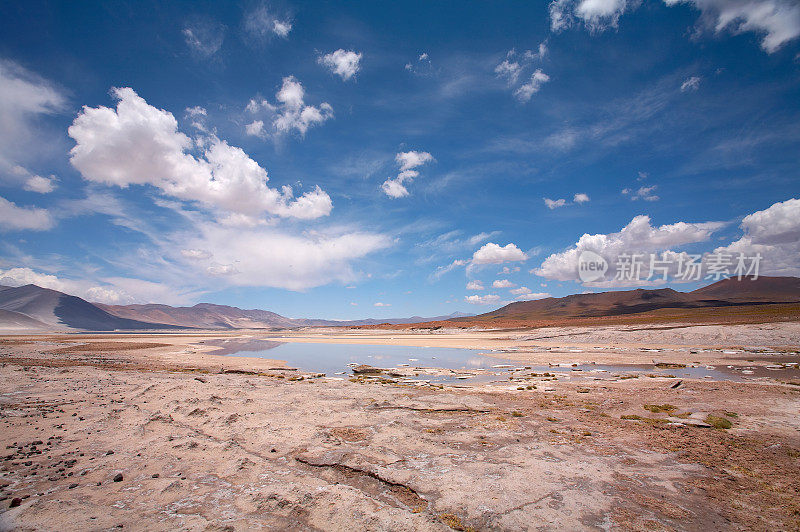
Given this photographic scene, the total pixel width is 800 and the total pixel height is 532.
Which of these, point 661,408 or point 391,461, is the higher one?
point 391,461

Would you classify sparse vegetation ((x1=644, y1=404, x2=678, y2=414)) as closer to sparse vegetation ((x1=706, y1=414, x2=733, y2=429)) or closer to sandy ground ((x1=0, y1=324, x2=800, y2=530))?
sandy ground ((x1=0, y1=324, x2=800, y2=530))

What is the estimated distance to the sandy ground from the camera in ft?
22.1

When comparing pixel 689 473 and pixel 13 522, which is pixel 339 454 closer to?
pixel 13 522

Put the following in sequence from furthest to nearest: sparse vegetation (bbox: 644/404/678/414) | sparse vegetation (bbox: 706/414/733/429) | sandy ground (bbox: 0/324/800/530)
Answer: sparse vegetation (bbox: 644/404/678/414), sparse vegetation (bbox: 706/414/733/429), sandy ground (bbox: 0/324/800/530)

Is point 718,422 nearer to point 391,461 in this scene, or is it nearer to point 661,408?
point 661,408

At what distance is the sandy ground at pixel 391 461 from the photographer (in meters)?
6.73

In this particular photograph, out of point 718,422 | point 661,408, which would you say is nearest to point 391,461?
point 718,422

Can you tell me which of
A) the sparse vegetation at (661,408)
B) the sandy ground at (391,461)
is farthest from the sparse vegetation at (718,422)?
the sparse vegetation at (661,408)

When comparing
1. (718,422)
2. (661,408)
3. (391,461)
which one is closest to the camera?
(391,461)

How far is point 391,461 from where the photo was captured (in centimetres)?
945

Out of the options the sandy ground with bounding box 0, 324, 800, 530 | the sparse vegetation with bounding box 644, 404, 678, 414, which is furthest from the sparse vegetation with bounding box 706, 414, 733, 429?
the sparse vegetation with bounding box 644, 404, 678, 414

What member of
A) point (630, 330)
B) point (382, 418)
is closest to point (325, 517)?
point (382, 418)

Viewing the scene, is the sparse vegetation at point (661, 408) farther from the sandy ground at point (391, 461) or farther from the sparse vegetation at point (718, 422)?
the sparse vegetation at point (718, 422)

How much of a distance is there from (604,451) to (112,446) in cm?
1514
